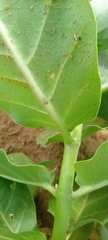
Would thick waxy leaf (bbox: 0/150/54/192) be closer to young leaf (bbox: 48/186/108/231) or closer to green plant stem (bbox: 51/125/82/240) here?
green plant stem (bbox: 51/125/82/240)

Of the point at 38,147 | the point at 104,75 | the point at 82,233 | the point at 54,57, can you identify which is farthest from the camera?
the point at 38,147

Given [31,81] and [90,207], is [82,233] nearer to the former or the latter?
[90,207]

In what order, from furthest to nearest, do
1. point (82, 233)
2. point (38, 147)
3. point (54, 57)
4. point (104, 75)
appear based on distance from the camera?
point (38, 147)
point (82, 233)
point (104, 75)
point (54, 57)

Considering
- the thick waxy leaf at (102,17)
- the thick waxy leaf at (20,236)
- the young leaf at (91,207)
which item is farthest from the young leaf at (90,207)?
the thick waxy leaf at (102,17)

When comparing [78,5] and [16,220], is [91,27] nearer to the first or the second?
[78,5]

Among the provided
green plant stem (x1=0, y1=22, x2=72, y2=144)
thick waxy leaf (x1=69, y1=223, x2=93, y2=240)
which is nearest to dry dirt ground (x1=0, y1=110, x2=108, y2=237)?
thick waxy leaf (x1=69, y1=223, x2=93, y2=240)

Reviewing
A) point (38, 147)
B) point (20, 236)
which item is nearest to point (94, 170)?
point (20, 236)

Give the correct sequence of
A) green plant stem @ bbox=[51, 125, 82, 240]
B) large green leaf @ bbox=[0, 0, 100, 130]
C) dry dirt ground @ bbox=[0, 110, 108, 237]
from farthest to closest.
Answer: dry dirt ground @ bbox=[0, 110, 108, 237] → green plant stem @ bbox=[51, 125, 82, 240] → large green leaf @ bbox=[0, 0, 100, 130]
